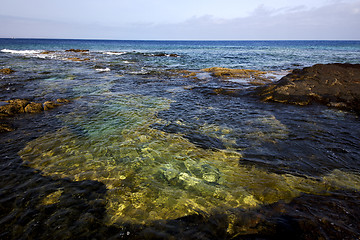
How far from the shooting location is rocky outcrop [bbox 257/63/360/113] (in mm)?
10445

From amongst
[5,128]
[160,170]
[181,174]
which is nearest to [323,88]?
[181,174]

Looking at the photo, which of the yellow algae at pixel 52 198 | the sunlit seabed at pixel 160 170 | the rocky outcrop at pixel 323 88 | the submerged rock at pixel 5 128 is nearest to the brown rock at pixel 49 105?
the submerged rock at pixel 5 128

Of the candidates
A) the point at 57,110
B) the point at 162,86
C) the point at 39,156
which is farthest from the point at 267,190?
the point at 162,86

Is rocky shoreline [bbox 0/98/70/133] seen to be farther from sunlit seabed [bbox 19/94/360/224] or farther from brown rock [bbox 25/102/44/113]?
sunlit seabed [bbox 19/94/360/224]

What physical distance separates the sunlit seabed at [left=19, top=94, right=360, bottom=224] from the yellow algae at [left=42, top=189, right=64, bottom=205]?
23 millimetres

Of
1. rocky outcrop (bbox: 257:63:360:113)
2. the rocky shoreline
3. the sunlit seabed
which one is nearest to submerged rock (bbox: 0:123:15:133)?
the rocky shoreline

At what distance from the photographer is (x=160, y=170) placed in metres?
5.46

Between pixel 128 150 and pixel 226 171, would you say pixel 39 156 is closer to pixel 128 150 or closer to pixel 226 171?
pixel 128 150

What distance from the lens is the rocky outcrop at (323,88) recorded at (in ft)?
34.3

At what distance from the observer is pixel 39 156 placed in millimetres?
5945

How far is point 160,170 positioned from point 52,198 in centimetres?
276

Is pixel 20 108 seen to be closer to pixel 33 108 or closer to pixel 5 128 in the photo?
pixel 33 108

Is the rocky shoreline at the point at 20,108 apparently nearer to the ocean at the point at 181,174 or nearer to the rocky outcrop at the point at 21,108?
the rocky outcrop at the point at 21,108

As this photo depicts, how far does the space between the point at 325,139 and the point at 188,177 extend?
570cm
